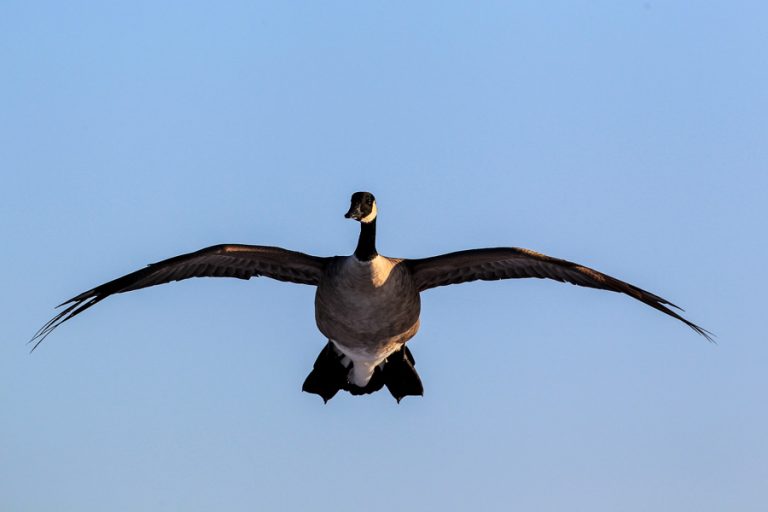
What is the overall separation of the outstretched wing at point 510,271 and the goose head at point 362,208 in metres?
1.21

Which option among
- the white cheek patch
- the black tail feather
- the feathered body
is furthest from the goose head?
the black tail feather

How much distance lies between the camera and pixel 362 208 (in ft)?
59.9

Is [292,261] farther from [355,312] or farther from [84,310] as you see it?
[84,310]

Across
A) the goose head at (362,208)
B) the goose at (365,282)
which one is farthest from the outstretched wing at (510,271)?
the goose head at (362,208)

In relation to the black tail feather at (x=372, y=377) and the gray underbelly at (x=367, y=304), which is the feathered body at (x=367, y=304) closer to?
the gray underbelly at (x=367, y=304)

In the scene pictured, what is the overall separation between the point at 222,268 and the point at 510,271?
201 inches

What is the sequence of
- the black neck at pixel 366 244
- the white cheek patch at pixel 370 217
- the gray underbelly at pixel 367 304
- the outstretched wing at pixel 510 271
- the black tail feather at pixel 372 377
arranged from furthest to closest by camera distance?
the black tail feather at pixel 372 377, the outstretched wing at pixel 510 271, the white cheek patch at pixel 370 217, the black neck at pixel 366 244, the gray underbelly at pixel 367 304

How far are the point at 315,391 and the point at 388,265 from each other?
3.30 meters

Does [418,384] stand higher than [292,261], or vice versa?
[292,261]

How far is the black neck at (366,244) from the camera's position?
18.1 metres

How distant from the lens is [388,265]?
18234 millimetres

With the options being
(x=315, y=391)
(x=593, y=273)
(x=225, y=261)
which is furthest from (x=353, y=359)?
(x=593, y=273)

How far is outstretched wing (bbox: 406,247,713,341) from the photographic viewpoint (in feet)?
63.2

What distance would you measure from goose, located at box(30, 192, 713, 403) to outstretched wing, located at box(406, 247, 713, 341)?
2 cm
